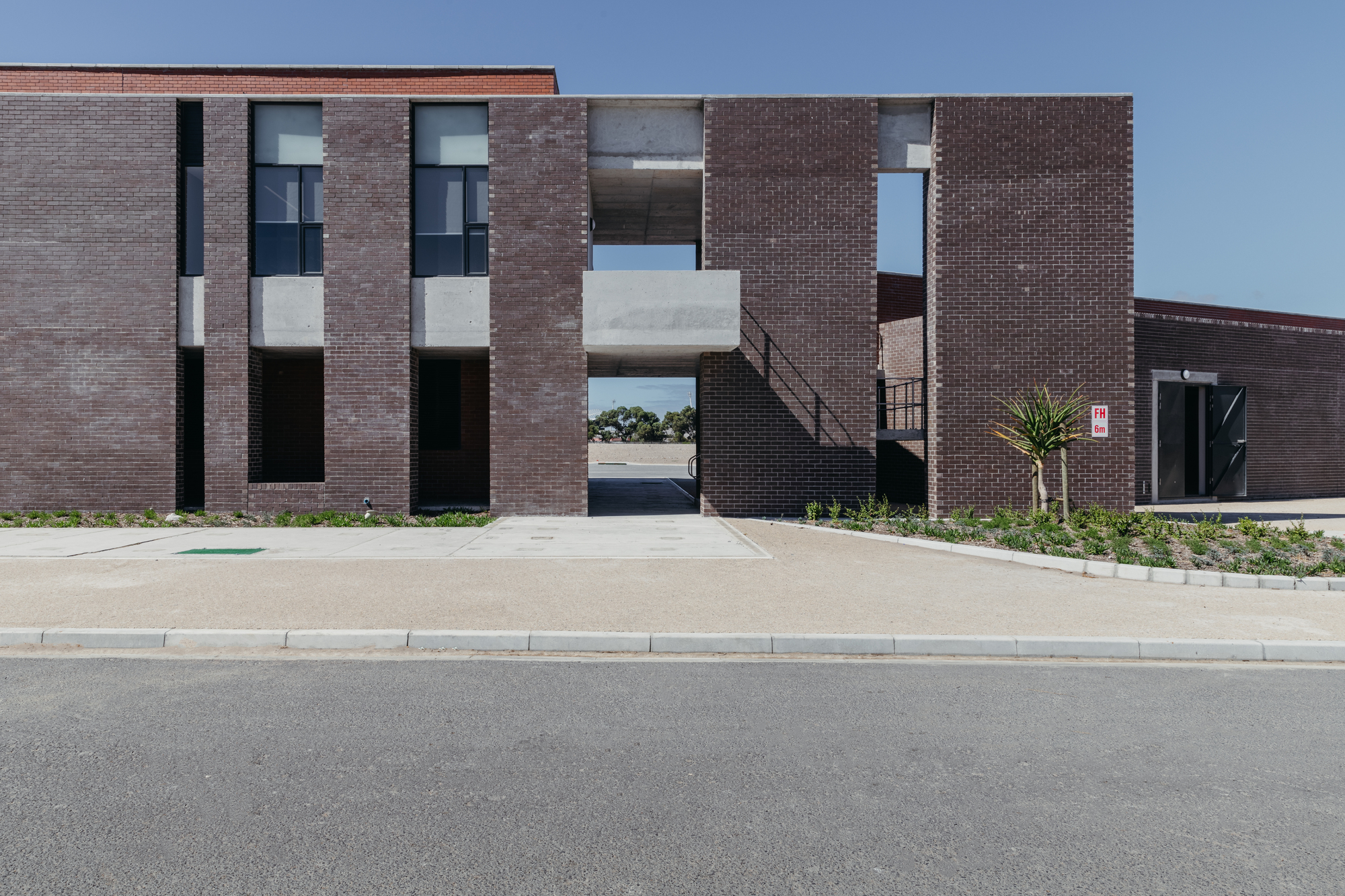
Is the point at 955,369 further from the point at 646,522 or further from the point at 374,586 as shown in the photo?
the point at 374,586

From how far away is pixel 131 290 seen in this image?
15781mm

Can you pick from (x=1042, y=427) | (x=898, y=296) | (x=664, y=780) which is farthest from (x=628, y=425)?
(x=664, y=780)

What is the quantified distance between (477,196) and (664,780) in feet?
49.7

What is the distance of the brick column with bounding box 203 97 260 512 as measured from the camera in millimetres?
15898

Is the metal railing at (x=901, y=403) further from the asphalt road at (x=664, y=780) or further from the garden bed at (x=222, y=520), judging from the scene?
the asphalt road at (x=664, y=780)

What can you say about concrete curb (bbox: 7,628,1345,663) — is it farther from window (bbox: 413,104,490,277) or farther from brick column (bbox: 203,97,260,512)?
window (bbox: 413,104,490,277)

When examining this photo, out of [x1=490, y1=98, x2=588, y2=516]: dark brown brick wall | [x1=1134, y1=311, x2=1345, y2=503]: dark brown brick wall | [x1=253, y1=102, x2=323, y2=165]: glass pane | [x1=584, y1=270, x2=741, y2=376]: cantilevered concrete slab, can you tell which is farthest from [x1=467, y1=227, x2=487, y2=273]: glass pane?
[x1=1134, y1=311, x2=1345, y2=503]: dark brown brick wall

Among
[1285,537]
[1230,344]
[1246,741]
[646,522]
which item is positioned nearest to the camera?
[1246,741]

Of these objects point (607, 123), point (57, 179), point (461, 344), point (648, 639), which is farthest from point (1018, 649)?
point (57, 179)

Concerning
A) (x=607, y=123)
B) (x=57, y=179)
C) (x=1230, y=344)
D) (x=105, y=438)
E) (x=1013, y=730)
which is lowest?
(x=1013, y=730)

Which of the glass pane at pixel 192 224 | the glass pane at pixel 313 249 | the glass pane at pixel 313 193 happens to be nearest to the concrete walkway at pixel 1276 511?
the glass pane at pixel 313 249

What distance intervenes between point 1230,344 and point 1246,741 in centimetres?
2261

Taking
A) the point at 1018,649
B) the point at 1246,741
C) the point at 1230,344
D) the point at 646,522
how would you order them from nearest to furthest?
the point at 1246,741, the point at 1018,649, the point at 646,522, the point at 1230,344

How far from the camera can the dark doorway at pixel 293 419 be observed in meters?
18.8
